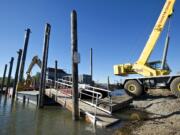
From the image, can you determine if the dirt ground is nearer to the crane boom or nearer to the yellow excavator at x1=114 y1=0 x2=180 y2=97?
the yellow excavator at x1=114 y1=0 x2=180 y2=97

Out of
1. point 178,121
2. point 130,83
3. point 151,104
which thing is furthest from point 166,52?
point 178,121

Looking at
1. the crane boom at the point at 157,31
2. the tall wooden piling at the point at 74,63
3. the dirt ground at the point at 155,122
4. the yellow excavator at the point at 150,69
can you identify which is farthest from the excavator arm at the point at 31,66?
the tall wooden piling at the point at 74,63

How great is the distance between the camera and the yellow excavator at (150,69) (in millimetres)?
16812

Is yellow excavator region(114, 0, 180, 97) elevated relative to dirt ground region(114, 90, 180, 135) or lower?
elevated

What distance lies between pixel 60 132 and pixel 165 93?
Answer: 1197 centimetres

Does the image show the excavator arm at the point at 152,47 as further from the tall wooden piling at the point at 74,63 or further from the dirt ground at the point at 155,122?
the tall wooden piling at the point at 74,63

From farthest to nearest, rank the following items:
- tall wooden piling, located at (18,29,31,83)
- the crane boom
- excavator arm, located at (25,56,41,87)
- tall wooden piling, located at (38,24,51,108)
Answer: excavator arm, located at (25,56,41,87) < tall wooden piling, located at (18,29,31,83) < the crane boom < tall wooden piling, located at (38,24,51,108)

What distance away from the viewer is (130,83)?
17594 millimetres

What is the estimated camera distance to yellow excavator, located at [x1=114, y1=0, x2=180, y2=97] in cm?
1681

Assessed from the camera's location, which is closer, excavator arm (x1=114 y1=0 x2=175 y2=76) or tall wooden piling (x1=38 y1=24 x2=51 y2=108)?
tall wooden piling (x1=38 y1=24 x2=51 y2=108)

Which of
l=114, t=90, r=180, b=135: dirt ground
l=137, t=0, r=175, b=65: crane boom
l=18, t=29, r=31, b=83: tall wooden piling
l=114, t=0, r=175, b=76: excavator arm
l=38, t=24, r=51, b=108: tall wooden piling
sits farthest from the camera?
l=18, t=29, r=31, b=83: tall wooden piling

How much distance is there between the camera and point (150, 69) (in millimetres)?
17266

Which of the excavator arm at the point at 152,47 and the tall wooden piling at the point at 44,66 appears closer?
the tall wooden piling at the point at 44,66

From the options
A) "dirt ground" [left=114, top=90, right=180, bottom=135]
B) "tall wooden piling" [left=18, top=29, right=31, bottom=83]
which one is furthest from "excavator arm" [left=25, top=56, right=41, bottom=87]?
"dirt ground" [left=114, top=90, right=180, bottom=135]
